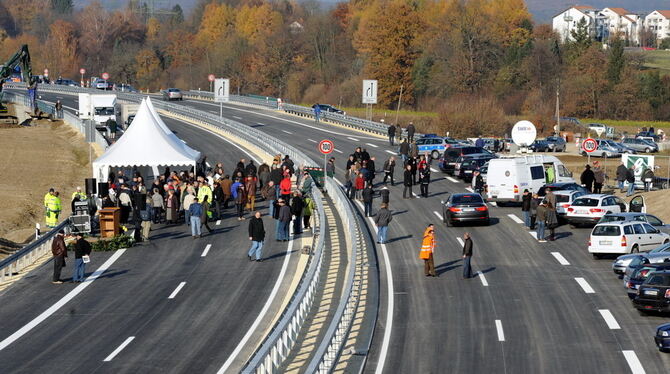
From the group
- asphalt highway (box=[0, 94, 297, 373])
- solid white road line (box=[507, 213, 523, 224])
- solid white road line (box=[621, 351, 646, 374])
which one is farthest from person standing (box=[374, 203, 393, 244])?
solid white road line (box=[621, 351, 646, 374])

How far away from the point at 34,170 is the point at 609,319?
44870mm

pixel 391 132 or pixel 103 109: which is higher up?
pixel 103 109

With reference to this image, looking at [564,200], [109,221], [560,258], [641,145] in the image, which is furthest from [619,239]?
[641,145]

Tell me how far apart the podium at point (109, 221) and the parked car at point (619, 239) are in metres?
15.4

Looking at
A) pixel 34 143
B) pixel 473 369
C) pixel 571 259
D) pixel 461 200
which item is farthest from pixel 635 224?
pixel 34 143

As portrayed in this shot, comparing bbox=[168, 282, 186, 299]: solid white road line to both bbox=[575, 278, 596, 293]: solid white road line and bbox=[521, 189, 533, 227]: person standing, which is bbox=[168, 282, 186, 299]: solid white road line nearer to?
bbox=[575, 278, 596, 293]: solid white road line

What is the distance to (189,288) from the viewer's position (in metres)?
28.6

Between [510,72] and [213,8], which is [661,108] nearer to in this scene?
[510,72]

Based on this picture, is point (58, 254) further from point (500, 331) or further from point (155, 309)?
point (500, 331)

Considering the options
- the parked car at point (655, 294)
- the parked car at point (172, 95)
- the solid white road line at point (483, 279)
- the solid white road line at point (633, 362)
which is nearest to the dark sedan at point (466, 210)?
the solid white road line at point (483, 279)

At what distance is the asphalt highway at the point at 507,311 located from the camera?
2161 centimetres

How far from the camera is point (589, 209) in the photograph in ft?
122

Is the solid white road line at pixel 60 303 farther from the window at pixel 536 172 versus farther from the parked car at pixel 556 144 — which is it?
the parked car at pixel 556 144

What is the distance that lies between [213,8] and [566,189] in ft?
486
